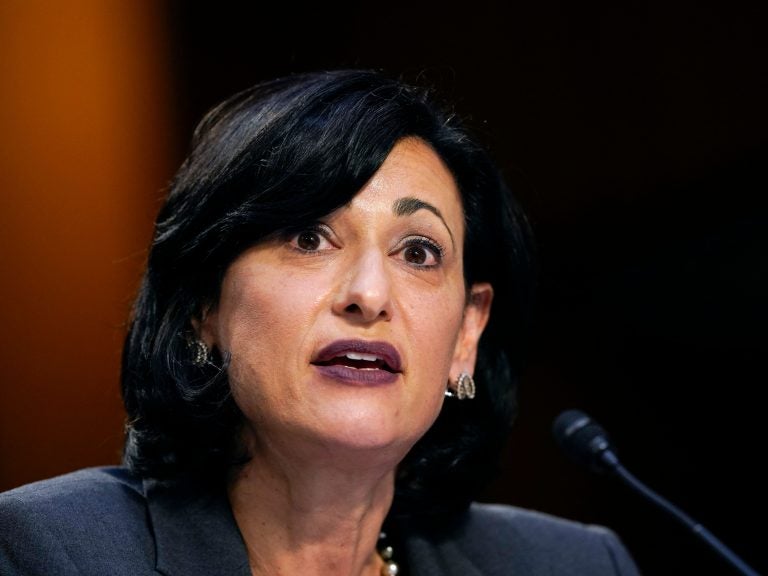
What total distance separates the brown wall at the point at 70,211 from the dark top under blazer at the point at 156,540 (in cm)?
50

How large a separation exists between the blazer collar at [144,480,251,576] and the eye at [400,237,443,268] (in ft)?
1.72

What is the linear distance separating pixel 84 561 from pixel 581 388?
1.75 m

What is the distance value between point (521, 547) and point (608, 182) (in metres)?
1.23

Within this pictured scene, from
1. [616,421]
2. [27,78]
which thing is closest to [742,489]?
[616,421]

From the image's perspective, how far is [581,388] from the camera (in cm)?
288

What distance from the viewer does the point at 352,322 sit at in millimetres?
1492

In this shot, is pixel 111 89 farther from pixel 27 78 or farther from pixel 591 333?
pixel 591 333

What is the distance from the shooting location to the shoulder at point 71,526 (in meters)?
1.44

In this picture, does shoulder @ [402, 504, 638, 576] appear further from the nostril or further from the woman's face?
the nostril

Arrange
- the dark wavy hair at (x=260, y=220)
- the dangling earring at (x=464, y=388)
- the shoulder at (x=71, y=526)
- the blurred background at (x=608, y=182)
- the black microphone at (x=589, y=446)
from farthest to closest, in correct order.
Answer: the blurred background at (x=608, y=182) < the dangling earring at (x=464, y=388) < the black microphone at (x=589, y=446) < the dark wavy hair at (x=260, y=220) < the shoulder at (x=71, y=526)

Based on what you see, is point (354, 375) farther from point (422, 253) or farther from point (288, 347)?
point (422, 253)

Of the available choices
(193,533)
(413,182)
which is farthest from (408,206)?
(193,533)

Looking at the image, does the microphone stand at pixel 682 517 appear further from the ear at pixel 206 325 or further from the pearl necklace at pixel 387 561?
the ear at pixel 206 325

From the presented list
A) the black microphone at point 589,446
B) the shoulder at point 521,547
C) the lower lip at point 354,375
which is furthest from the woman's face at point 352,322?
the shoulder at point 521,547
